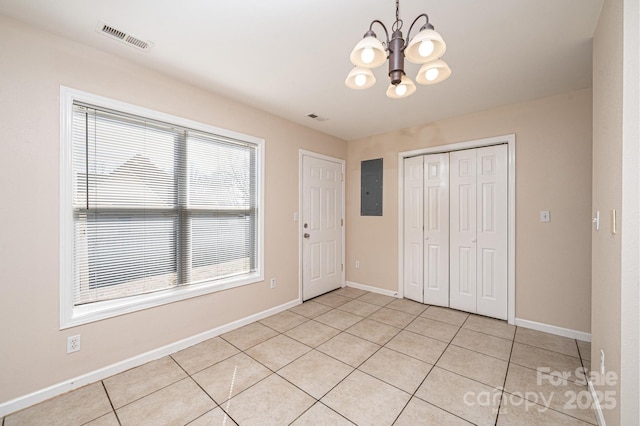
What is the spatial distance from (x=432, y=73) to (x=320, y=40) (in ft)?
3.04

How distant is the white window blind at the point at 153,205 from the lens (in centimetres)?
202

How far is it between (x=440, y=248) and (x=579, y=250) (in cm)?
134

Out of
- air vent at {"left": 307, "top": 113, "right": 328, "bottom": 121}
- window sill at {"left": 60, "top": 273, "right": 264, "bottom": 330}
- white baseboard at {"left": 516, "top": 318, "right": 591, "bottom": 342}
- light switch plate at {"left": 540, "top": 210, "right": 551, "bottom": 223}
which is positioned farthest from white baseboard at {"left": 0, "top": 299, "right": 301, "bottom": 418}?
light switch plate at {"left": 540, "top": 210, "right": 551, "bottom": 223}

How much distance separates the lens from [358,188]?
14.4 feet

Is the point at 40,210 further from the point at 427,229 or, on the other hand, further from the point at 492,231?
the point at 492,231

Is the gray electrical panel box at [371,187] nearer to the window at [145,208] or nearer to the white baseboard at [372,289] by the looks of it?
the white baseboard at [372,289]

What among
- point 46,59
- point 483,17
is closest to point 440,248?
point 483,17

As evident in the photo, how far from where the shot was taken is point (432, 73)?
140cm

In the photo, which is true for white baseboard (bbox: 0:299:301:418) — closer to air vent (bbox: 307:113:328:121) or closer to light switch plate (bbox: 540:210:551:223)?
air vent (bbox: 307:113:328:121)

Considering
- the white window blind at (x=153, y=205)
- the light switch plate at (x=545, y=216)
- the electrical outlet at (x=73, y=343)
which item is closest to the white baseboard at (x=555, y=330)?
the light switch plate at (x=545, y=216)

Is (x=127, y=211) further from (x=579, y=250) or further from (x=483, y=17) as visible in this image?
(x=579, y=250)

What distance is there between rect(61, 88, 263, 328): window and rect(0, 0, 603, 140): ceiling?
1.60 feet

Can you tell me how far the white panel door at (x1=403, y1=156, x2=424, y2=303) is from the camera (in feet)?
12.2

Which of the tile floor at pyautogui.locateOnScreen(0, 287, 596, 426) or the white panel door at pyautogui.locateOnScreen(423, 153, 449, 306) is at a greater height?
the white panel door at pyautogui.locateOnScreen(423, 153, 449, 306)
